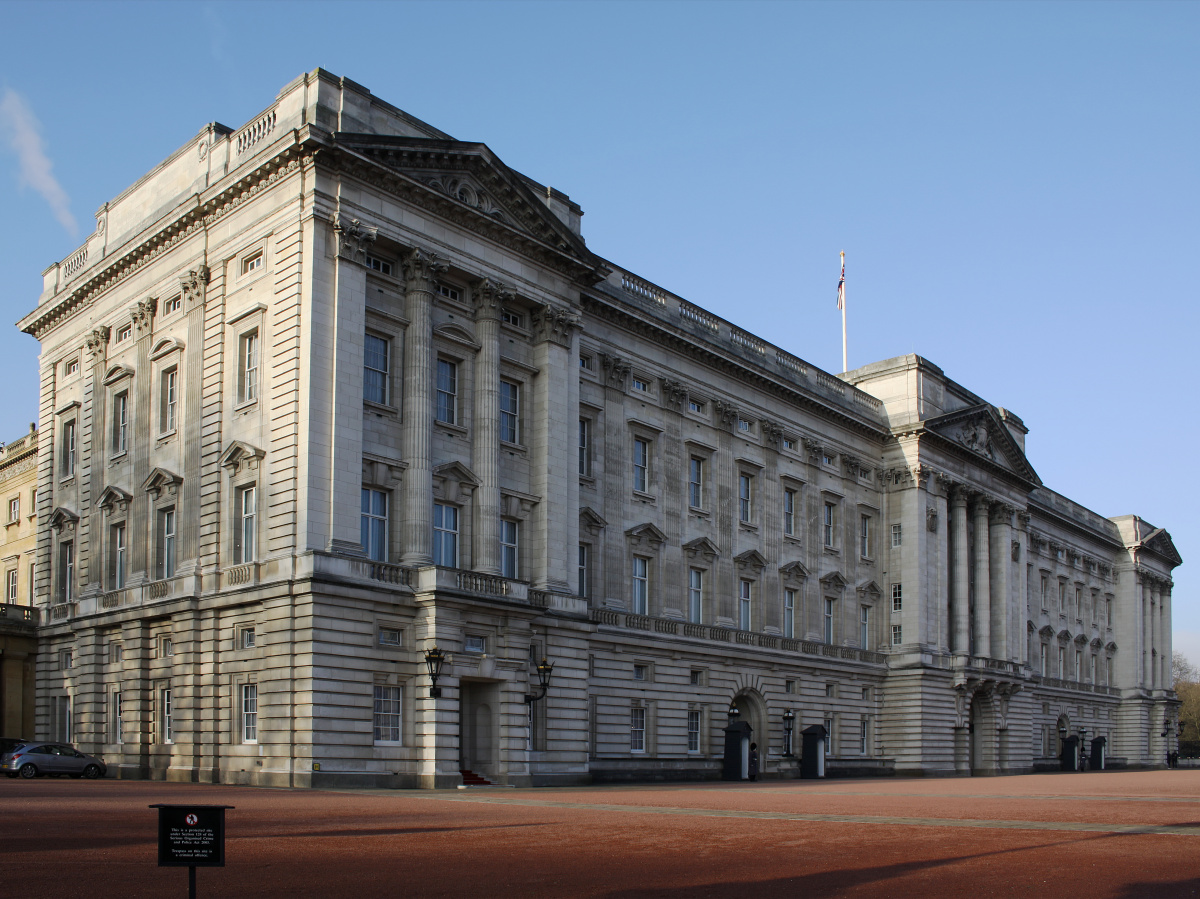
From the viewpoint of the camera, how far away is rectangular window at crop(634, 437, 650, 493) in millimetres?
53062

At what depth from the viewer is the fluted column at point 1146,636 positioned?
4186 inches

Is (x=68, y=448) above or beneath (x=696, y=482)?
above

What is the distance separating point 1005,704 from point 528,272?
46137 millimetres

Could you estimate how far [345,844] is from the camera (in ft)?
58.6

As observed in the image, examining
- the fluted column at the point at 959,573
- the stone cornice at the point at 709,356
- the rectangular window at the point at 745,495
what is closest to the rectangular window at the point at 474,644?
the stone cornice at the point at 709,356

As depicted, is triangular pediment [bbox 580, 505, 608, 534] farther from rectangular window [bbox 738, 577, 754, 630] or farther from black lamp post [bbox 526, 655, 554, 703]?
rectangular window [bbox 738, 577, 754, 630]

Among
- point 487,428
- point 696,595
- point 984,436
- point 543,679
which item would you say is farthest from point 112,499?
point 984,436

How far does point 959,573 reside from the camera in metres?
71.6

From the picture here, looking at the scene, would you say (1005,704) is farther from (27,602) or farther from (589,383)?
(27,602)

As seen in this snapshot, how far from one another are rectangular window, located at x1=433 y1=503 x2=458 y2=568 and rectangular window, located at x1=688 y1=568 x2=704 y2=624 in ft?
53.7

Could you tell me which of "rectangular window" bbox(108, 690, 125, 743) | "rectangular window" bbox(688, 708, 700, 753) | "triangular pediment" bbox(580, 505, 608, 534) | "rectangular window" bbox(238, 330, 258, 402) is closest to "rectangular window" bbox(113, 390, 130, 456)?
"rectangular window" bbox(238, 330, 258, 402)

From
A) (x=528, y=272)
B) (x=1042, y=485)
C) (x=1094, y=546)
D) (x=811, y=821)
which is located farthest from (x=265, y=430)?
(x=1094, y=546)

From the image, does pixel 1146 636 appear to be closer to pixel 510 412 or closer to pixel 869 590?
pixel 869 590

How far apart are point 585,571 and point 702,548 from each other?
8.19m
